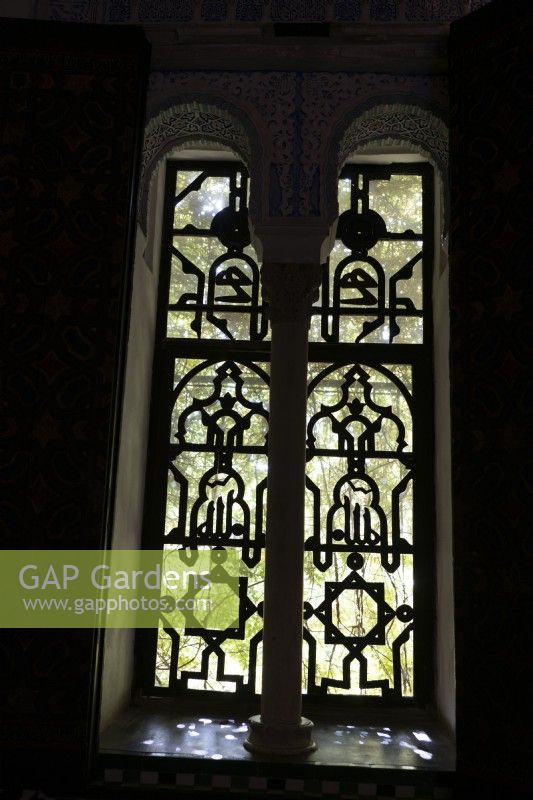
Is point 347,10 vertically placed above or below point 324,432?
above

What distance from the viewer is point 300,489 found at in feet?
11.9

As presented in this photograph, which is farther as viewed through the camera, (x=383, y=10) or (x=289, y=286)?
(x=383, y=10)

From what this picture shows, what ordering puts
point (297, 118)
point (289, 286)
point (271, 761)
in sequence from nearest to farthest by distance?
point (271, 761) < point (289, 286) < point (297, 118)

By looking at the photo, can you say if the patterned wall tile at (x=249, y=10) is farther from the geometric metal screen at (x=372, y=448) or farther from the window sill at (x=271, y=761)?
the window sill at (x=271, y=761)

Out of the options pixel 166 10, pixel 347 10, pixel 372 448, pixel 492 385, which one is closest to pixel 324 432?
pixel 372 448

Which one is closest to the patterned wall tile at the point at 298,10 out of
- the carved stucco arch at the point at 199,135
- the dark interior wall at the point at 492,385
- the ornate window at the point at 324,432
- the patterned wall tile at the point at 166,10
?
the patterned wall tile at the point at 166,10

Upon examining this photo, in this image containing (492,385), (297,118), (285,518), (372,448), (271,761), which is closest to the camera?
(271,761)

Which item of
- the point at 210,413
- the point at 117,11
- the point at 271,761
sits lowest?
the point at 271,761

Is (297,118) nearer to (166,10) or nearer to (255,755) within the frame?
(166,10)

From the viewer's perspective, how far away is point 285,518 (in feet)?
11.8

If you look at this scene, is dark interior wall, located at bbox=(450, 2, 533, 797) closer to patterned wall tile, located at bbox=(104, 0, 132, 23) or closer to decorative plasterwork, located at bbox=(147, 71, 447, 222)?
decorative plasterwork, located at bbox=(147, 71, 447, 222)

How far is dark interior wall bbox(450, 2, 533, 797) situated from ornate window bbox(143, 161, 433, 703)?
48.5 inches

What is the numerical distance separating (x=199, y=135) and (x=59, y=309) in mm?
1290

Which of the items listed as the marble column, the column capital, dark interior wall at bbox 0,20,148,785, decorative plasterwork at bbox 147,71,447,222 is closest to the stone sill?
the marble column
